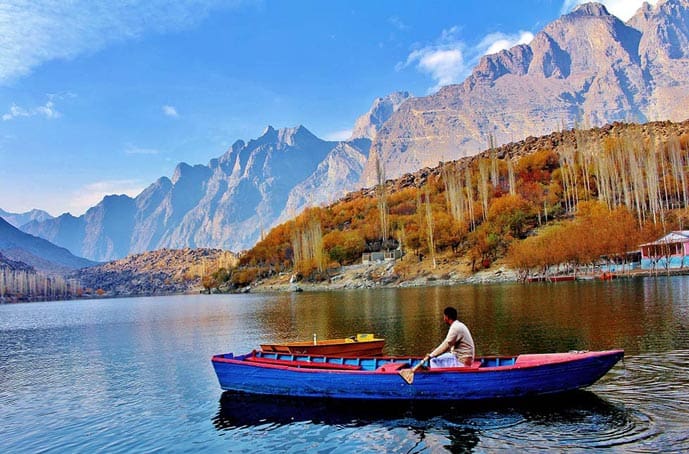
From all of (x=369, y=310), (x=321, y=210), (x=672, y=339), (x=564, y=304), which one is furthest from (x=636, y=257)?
(x=321, y=210)

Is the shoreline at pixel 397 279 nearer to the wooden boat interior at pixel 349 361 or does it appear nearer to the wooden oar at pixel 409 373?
the wooden boat interior at pixel 349 361

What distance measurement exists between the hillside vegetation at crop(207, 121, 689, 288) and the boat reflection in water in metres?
70.4

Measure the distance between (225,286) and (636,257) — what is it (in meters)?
130

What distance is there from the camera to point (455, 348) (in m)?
16.8

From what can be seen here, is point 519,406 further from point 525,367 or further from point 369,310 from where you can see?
point 369,310

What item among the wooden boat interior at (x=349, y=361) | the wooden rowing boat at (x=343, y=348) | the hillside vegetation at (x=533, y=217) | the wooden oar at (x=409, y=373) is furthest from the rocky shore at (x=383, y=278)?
the wooden oar at (x=409, y=373)

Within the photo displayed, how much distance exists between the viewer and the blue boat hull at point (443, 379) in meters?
15.8

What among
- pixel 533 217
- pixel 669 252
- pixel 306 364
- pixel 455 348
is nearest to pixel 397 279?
pixel 533 217

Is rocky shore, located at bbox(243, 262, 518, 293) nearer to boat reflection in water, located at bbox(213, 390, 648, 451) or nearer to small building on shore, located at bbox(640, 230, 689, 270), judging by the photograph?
small building on shore, located at bbox(640, 230, 689, 270)

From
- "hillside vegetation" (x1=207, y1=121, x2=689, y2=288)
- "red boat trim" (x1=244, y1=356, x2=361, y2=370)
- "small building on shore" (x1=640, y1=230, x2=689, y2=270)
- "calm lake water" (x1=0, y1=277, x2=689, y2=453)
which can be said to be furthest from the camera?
"hillside vegetation" (x1=207, y1=121, x2=689, y2=288)

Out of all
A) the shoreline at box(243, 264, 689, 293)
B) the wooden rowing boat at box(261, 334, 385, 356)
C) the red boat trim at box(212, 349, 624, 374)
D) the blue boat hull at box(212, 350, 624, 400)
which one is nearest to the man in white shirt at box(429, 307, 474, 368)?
the red boat trim at box(212, 349, 624, 374)

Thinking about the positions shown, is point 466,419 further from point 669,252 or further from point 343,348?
point 669,252

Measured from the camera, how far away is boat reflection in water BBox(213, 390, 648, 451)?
44.3ft

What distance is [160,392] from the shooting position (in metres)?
22.7
